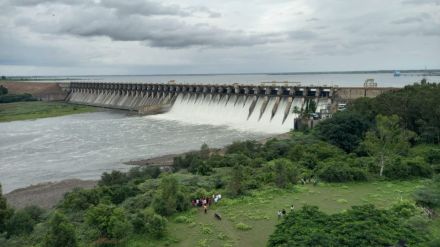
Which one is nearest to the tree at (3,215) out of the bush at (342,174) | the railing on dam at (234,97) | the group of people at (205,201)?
the group of people at (205,201)

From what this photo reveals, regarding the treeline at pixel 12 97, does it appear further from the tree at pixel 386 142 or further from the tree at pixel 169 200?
the tree at pixel 386 142

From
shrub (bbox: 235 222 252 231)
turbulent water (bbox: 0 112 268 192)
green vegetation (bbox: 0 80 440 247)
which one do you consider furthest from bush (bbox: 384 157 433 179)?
turbulent water (bbox: 0 112 268 192)

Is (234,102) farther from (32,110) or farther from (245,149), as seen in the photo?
(32,110)

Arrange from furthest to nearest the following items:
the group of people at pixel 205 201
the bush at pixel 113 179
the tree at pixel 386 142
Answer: the bush at pixel 113 179 < the tree at pixel 386 142 < the group of people at pixel 205 201

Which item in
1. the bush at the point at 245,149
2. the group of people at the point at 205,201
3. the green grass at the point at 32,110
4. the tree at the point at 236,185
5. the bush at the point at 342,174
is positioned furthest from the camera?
the green grass at the point at 32,110

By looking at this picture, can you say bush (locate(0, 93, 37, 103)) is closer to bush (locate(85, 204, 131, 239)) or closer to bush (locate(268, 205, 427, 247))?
bush (locate(85, 204, 131, 239))

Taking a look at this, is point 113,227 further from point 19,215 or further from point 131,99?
point 131,99

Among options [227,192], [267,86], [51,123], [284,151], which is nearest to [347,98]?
[267,86]
